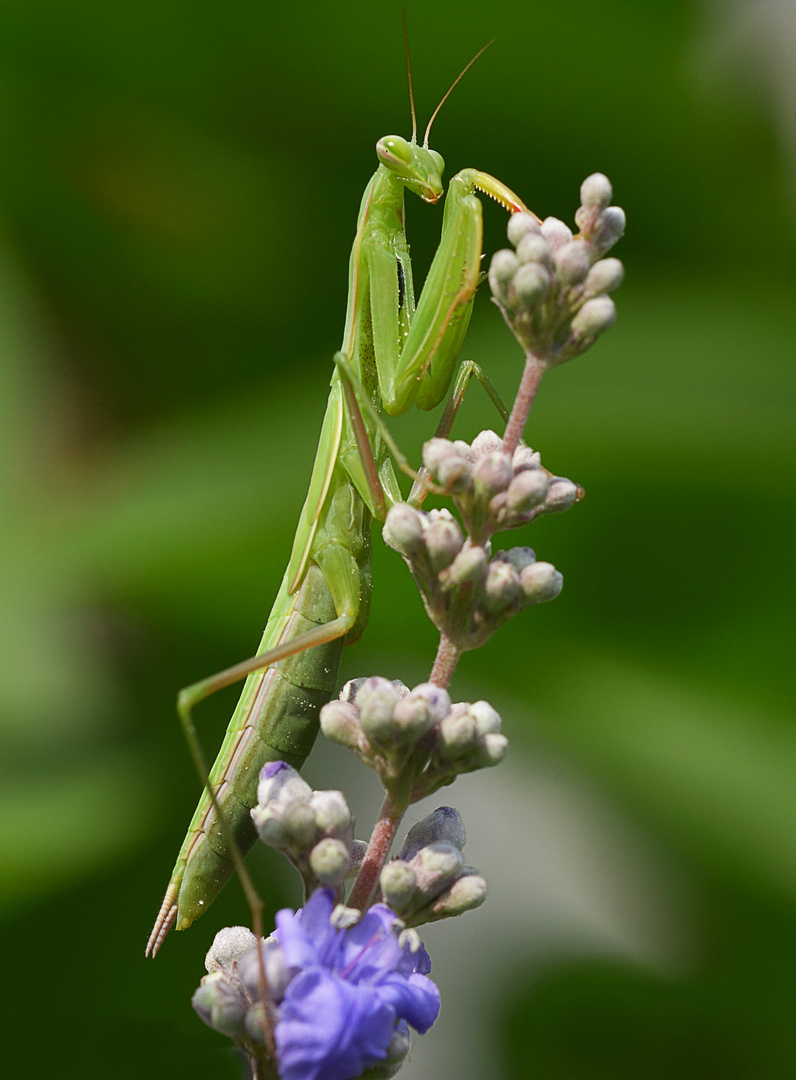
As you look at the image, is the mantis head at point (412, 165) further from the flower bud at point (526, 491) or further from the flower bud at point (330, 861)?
the flower bud at point (330, 861)

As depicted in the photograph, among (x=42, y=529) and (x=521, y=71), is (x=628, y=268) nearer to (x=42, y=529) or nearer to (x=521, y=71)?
(x=521, y=71)

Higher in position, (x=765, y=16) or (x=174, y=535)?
(x=765, y=16)

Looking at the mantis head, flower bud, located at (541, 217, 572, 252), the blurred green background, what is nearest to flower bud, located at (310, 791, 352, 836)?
flower bud, located at (541, 217, 572, 252)

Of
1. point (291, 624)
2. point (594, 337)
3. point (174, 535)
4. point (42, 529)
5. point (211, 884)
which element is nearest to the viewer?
point (594, 337)

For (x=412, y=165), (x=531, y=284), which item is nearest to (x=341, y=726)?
(x=531, y=284)

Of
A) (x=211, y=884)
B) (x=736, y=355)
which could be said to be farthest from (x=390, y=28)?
(x=211, y=884)

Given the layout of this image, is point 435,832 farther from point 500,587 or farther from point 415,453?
point 415,453
